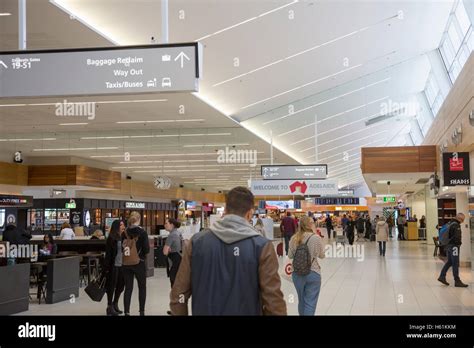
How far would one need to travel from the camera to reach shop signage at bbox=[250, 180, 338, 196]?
20.3m

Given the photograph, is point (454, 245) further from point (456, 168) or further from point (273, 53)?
point (273, 53)

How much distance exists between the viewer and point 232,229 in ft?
10.2

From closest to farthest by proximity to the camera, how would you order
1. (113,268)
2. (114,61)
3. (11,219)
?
(114,61)
(113,268)
(11,219)

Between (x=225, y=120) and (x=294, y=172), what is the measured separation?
187 inches

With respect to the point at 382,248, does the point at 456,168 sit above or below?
above

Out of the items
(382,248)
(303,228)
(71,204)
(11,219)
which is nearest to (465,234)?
(382,248)

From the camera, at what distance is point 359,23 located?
37.7 feet

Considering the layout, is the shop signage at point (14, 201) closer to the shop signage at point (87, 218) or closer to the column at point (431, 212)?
the shop signage at point (87, 218)

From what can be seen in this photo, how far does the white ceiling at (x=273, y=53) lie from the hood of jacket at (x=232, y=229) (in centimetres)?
580

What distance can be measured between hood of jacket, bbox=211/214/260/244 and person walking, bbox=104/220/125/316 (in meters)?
5.98

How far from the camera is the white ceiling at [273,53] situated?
881 cm

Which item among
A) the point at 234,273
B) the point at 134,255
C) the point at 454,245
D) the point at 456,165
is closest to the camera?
the point at 234,273

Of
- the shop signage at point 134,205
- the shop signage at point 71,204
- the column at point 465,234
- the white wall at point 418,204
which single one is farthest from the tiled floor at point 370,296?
the white wall at point 418,204

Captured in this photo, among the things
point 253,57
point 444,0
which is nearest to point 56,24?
point 253,57
